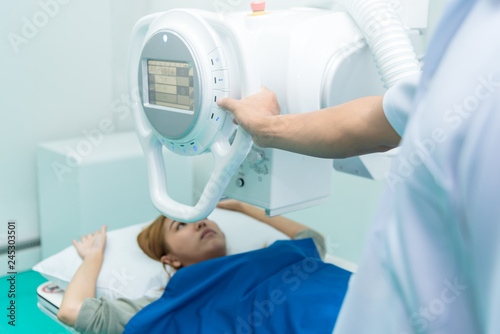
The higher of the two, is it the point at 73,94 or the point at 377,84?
the point at 377,84

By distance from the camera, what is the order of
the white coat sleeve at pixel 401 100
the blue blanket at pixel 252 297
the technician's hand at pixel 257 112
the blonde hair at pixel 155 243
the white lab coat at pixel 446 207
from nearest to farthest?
the white lab coat at pixel 446 207, the white coat sleeve at pixel 401 100, the technician's hand at pixel 257 112, the blue blanket at pixel 252 297, the blonde hair at pixel 155 243

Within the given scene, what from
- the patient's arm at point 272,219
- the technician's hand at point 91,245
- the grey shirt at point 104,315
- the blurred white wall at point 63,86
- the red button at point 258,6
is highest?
the red button at point 258,6

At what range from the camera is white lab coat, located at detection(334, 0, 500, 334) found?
455 millimetres

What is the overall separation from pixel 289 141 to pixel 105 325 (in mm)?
707

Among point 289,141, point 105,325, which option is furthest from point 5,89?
point 289,141

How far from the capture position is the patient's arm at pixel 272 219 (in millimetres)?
1892

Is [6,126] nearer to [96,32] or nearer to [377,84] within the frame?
[96,32]

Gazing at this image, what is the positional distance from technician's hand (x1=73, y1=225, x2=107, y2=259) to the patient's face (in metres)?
0.21

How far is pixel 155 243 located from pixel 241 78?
789 mm

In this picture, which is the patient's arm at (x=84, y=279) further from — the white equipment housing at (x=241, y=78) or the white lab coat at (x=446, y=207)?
the white lab coat at (x=446, y=207)

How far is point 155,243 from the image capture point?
1.72 meters

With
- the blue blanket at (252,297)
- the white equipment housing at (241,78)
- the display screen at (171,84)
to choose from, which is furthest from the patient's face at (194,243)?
the display screen at (171,84)

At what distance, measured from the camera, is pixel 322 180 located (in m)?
1.33

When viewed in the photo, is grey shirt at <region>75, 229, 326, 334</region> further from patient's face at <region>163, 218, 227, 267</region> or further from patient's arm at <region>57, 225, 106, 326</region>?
patient's face at <region>163, 218, 227, 267</region>
